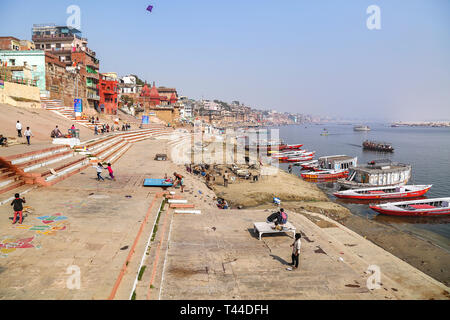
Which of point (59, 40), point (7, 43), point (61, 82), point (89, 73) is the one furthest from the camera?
point (59, 40)

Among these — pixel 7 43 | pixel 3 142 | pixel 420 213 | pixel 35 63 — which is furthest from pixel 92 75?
pixel 420 213

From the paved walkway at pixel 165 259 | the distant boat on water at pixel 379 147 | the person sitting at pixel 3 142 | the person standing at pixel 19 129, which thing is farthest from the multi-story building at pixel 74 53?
the distant boat on water at pixel 379 147

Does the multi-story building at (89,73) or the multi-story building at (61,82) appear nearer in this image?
the multi-story building at (61,82)

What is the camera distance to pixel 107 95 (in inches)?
1923

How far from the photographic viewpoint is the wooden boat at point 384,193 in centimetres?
2539

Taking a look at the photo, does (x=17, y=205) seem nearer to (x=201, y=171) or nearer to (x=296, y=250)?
(x=296, y=250)

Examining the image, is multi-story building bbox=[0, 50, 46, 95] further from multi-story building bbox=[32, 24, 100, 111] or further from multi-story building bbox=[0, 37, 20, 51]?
multi-story building bbox=[0, 37, 20, 51]

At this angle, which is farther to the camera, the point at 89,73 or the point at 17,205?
the point at 89,73

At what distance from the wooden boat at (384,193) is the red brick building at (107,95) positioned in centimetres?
4037

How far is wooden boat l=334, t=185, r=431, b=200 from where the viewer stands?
2539 cm

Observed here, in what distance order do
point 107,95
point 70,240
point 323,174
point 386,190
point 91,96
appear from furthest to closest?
point 107,95, point 91,96, point 323,174, point 386,190, point 70,240

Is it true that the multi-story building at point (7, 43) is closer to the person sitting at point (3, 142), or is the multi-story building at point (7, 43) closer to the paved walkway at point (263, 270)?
the person sitting at point (3, 142)

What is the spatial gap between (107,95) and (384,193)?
44850 millimetres
